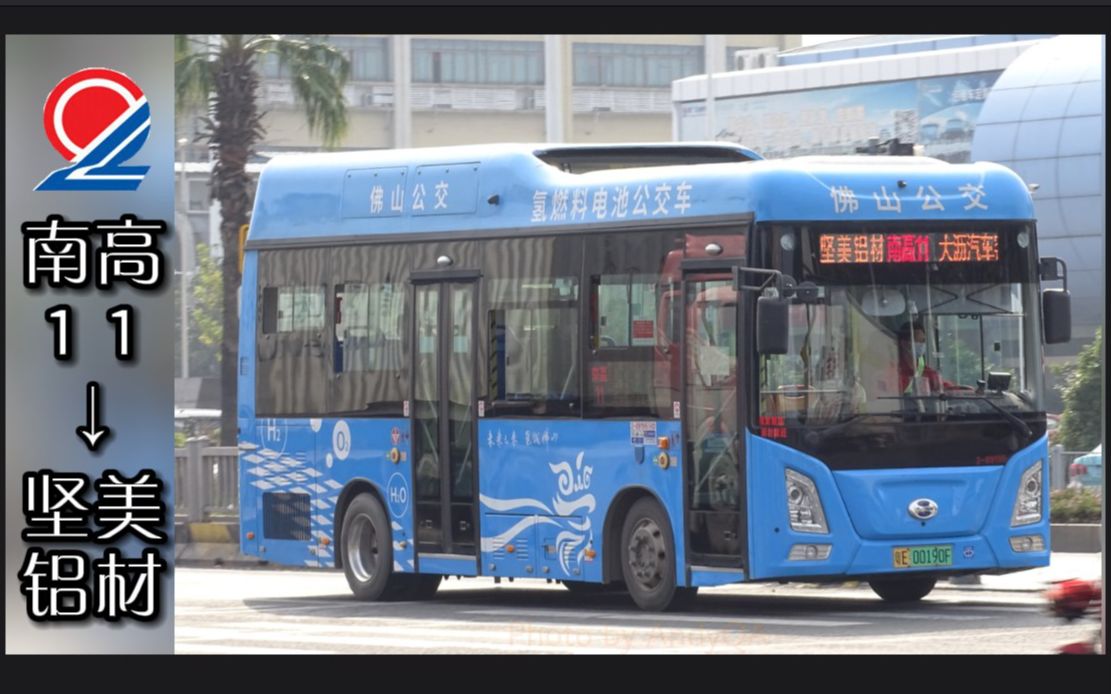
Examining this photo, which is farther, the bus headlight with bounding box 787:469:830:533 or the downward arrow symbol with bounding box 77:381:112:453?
the bus headlight with bounding box 787:469:830:533

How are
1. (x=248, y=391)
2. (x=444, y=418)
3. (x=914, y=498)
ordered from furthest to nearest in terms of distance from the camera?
(x=248, y=391) → (x=444, y=418) → (x=914, y=498)

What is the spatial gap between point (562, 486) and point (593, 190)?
87.9 inches

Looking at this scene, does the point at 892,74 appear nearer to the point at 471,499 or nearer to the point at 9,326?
the point at 471,499

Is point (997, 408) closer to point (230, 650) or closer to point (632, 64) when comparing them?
point (230, 650)

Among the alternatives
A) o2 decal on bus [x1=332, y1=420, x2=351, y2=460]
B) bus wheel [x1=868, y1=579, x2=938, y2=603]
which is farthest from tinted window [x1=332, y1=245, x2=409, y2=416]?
bus wheel [x1=868, y1=579, x2=938, y2=603]

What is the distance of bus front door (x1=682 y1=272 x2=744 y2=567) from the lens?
17125 mm

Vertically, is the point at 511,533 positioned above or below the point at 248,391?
below

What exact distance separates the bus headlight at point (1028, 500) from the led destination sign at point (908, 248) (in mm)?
1529

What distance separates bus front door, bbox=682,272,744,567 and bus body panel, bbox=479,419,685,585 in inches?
6.3

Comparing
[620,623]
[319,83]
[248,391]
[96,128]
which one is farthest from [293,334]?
[319,83]

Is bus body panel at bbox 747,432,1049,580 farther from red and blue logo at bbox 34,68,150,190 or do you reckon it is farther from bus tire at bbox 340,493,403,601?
red and blue logo at bbox 34,68,150,190

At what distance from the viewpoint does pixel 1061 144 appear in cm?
7488

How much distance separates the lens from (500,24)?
1136 cm

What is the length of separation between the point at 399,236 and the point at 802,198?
4516 millimetres
